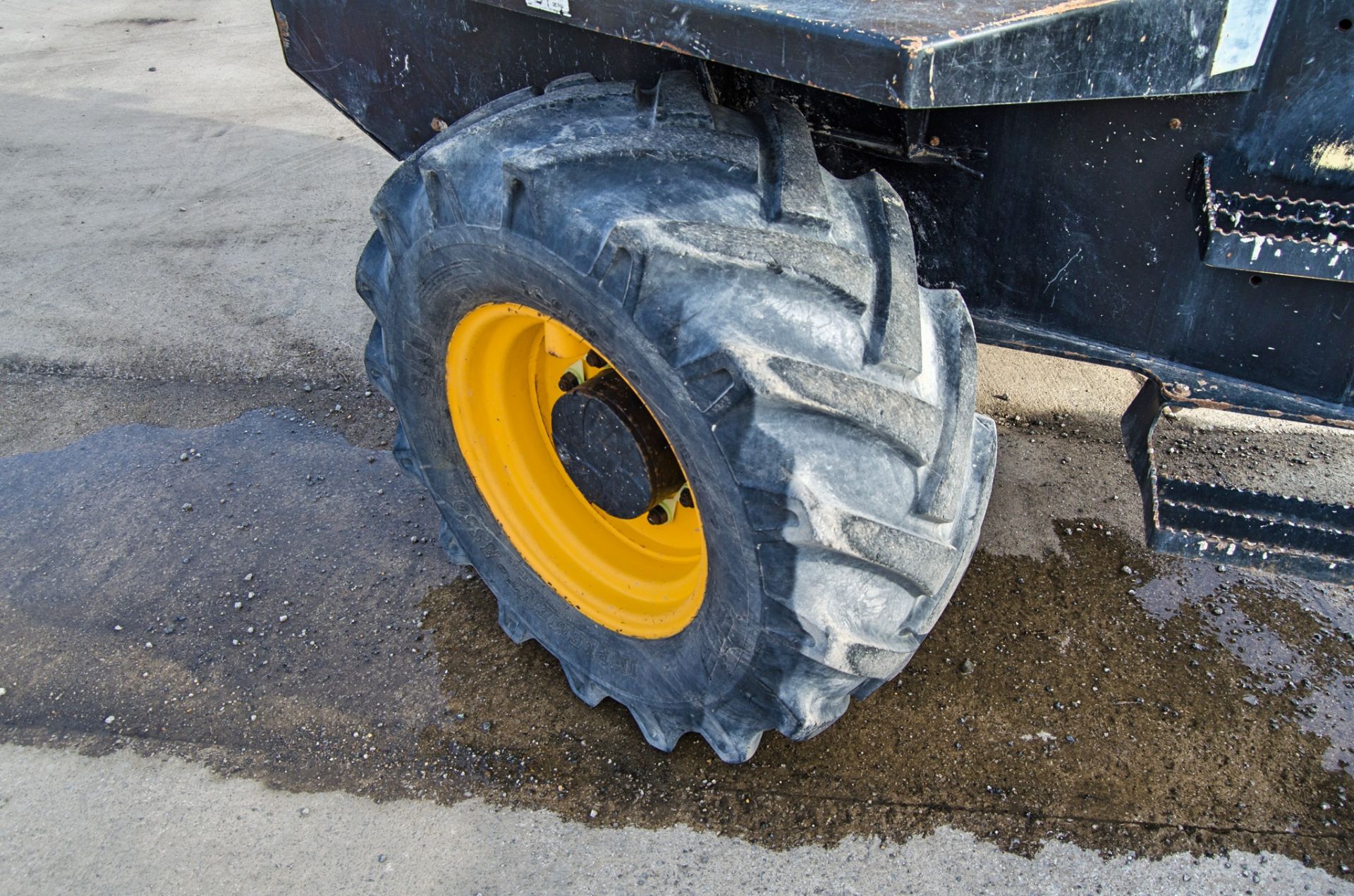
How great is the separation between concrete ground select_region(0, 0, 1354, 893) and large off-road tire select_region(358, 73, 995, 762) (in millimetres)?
393

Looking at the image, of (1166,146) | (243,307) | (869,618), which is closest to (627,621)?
(869,618)

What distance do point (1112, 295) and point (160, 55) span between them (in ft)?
22.1

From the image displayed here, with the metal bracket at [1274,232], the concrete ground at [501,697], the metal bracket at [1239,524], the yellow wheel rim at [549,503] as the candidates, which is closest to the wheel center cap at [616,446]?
the yellow wheel rim at [549,503]

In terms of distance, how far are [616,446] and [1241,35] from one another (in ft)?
3.80

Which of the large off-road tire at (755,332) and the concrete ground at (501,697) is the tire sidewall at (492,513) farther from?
the concrete ground at (501,697)

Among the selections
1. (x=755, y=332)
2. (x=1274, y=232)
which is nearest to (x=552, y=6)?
(x=755, y=332)

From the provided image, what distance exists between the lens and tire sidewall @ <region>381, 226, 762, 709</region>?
1.58 metres

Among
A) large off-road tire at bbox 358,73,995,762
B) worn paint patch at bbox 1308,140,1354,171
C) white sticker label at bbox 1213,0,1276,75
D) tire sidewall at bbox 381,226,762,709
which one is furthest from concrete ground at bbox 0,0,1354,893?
white sticker label at bbox 1213,0,1276,75

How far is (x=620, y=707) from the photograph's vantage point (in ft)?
7.53

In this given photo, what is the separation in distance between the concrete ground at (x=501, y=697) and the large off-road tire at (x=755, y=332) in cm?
39

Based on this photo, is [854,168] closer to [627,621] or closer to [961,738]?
[627,621]

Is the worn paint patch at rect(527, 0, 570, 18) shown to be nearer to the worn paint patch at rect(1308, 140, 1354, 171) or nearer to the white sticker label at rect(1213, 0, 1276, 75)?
the white sticker label at rect(1213, 0, 1276, 75)

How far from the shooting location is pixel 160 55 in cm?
661

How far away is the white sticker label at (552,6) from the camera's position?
1.67m
